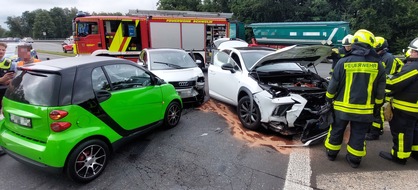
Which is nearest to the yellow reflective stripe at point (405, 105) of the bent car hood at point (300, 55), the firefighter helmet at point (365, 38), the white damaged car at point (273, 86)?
the firefighter helmet at point (365, 38)

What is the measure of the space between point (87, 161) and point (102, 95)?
84 centimetres

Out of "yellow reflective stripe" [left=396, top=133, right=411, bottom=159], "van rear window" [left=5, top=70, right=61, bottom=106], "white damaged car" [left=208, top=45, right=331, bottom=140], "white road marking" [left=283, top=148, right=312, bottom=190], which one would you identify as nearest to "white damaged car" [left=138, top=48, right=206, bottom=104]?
"white damaged car" [left=208, top=45, right=331, bottom=140]

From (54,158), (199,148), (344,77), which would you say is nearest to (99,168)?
(54,158)

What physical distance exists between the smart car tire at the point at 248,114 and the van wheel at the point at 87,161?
8.39 feet

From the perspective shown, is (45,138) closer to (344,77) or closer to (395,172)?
(344,77)

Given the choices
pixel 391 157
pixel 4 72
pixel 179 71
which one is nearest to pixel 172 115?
pixel 179 71

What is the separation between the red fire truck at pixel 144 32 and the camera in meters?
11.4

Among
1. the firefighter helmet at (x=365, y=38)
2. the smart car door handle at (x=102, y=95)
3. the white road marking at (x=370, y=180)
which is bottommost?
the white road marking at (x=370, y=180)

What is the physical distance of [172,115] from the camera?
512cm

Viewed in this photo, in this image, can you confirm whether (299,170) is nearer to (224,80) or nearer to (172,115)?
(172,115)

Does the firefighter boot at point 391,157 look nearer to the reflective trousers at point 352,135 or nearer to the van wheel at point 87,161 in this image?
the reflective trousers at point 352,135

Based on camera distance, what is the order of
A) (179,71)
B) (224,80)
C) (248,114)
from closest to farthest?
(248,114), (224,80), (179,71)

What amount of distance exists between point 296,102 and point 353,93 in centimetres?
Answer: 99

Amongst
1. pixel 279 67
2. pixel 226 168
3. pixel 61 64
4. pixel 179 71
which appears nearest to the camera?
pixel 61 64
